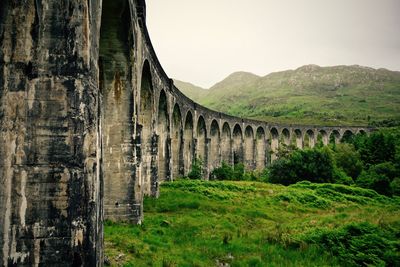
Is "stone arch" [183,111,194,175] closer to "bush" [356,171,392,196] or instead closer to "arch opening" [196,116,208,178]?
"arch opening" [196,116,208,178]

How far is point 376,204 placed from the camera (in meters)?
20.4

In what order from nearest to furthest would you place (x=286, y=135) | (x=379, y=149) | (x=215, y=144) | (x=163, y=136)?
(x=163, y=136) < (x=379, y=149) < (x=215, y=144) < (x=286, y=135)

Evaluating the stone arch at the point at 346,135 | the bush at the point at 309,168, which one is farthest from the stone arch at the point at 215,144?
the stone arch at the point at 346,135

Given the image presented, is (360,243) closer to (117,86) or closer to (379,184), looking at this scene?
(117,86)

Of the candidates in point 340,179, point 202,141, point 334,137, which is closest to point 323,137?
point 334,137

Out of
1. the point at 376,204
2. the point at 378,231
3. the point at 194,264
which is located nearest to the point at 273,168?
the point at 376,204

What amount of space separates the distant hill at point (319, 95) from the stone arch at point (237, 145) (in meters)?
42.8

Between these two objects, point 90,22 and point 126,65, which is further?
point 126,65

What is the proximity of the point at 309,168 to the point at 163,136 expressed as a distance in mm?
12922

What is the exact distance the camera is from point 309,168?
27.5 m

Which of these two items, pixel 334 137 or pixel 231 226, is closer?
pixel 231 226

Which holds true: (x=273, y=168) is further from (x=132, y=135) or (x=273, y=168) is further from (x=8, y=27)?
(x=8, y=27)

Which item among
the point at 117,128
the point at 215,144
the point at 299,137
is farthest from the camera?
the point at 299,137

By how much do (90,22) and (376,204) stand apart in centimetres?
1960
